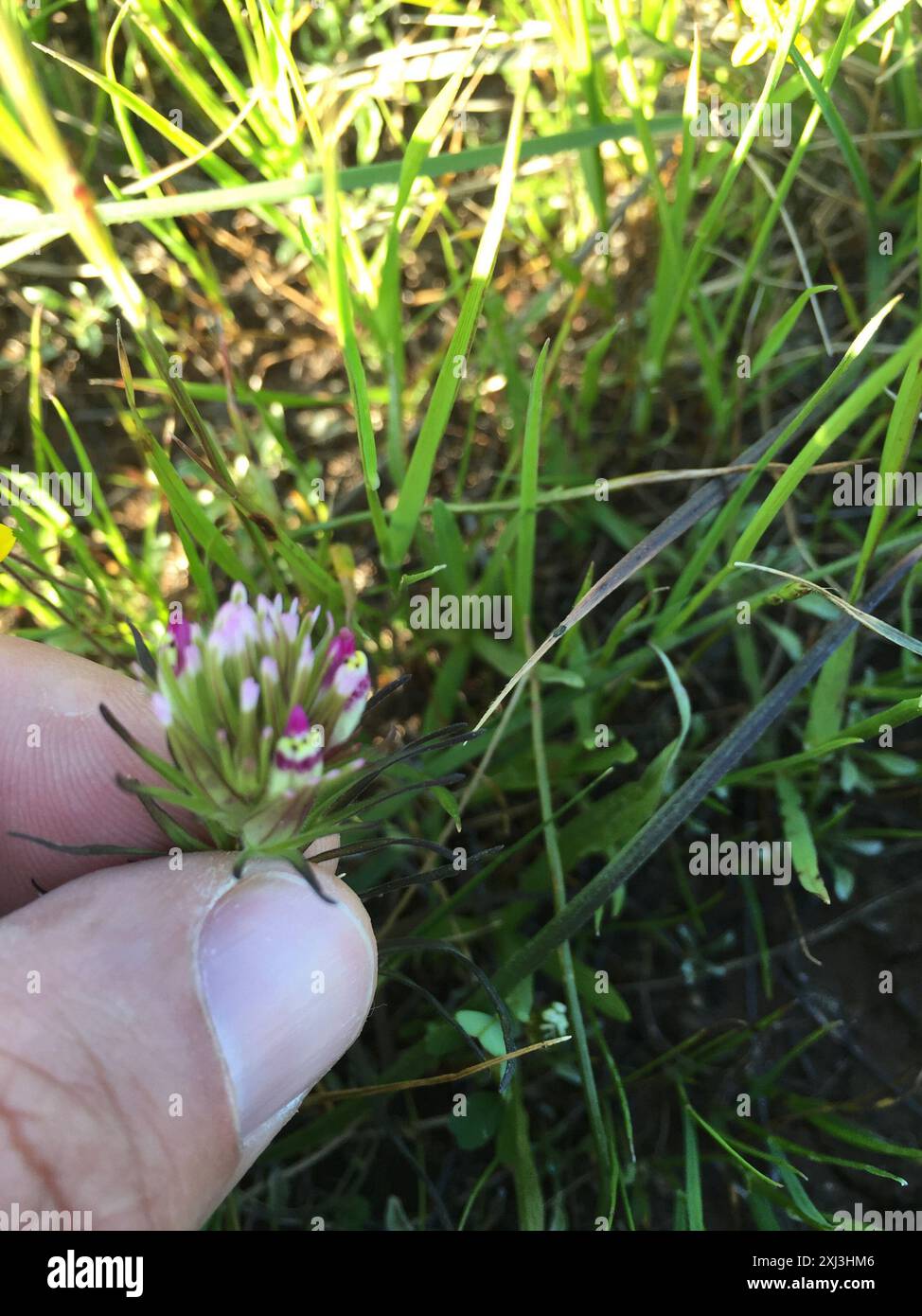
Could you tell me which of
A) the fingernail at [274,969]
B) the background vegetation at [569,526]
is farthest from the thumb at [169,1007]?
the background vegetation at [569,526]

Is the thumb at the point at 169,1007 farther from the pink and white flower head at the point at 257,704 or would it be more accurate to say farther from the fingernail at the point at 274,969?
the pink and white flower head at the point at 257,704

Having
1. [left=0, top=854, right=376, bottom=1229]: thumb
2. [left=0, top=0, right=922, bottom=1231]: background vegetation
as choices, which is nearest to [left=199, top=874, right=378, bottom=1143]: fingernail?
[left=0, top=854, right=376, bottom=1229]: thumb

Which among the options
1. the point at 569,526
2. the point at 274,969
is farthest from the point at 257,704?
the point at 569,526

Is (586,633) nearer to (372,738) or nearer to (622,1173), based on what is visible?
(372,738)

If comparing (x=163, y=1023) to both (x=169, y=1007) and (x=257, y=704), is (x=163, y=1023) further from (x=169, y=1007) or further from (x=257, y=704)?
(x=257, y=704)

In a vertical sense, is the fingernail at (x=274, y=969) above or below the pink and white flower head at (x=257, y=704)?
below

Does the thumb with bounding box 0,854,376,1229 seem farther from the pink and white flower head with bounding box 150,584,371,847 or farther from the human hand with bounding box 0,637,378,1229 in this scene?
the pink and white flower head with bounding box 150,584,371,847
